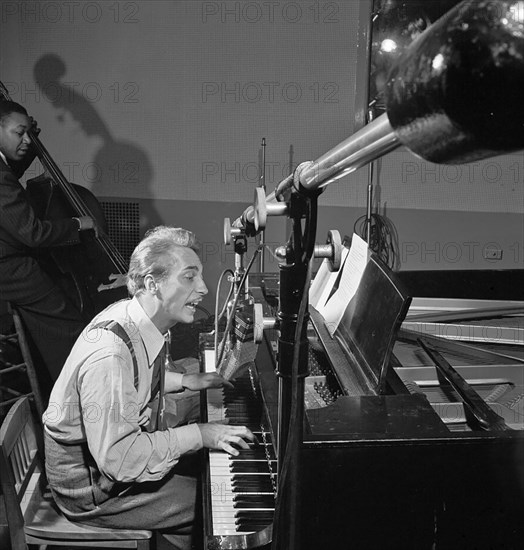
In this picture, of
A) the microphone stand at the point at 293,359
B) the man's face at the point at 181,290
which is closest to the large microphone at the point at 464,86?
the microphone stand at the point at 293,359

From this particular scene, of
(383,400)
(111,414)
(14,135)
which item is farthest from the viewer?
(14,135)

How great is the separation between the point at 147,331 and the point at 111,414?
344 mm

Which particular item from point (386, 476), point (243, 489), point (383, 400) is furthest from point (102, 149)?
point (386, 476)

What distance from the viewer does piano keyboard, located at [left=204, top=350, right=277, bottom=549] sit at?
4.56ft

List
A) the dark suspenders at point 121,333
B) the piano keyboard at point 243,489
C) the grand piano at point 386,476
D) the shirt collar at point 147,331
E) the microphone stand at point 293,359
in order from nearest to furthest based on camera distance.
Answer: the microphone stand at point 293,359 < the grand piano at point 386,476 < the piano keyboard at point 243,489 < the dark suspenders at point 121,333 < the shirt collar at point 147,331

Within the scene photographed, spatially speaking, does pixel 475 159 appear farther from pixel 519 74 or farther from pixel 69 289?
pixel 69 289

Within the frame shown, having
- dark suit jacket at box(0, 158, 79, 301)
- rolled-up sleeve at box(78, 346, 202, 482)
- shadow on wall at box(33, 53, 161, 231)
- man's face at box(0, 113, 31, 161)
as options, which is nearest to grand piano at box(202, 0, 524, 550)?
rolled-up sleeve at box(78, 346, 202, 482)

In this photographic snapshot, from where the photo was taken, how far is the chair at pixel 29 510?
1742 mm

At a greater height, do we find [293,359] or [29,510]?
[293,359]

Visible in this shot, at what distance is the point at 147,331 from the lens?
201cm

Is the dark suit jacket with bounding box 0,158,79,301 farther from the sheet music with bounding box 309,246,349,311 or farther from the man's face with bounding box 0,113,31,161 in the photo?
the sheet music with bounding box 309,246,349,311

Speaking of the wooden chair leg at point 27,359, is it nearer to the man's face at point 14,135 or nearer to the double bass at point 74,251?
the double bass at point 74,251

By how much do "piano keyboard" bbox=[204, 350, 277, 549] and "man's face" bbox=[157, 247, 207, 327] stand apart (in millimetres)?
345

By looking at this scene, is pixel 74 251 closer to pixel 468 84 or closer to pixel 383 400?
pixel 383 400
